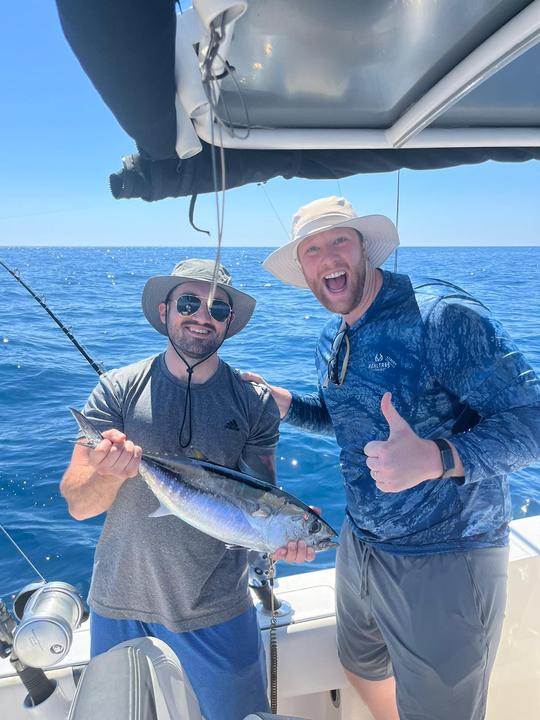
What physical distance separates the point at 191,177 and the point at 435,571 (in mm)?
1736

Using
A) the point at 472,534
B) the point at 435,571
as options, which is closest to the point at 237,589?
the point at 435,571

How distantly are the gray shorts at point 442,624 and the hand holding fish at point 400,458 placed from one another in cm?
54

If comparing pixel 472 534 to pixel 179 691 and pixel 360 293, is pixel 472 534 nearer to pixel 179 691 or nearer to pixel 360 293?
pixel 360 293

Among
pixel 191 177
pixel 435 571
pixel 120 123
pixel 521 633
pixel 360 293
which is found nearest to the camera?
pixel 120 123

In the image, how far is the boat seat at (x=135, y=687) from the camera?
112cm

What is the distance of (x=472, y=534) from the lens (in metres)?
2.00

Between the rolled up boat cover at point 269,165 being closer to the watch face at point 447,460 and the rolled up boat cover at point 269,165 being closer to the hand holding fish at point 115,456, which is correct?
the hand holding fish at point 115,456

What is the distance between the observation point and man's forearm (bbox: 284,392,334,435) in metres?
2.62

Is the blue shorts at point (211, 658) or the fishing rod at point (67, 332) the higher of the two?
the fishing rod at point (67, 332)

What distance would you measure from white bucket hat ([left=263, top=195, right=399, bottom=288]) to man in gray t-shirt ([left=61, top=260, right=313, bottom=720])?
415 mm

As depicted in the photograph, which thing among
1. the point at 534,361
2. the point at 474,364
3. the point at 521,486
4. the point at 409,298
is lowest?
the point at 521,486

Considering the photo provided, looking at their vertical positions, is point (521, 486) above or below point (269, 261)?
below

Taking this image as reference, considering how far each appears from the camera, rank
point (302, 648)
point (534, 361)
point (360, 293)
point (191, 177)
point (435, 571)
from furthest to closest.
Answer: point (534, 361) → point (302, 648) → point (360, 293) → point (435, 571) → point (191, 177)

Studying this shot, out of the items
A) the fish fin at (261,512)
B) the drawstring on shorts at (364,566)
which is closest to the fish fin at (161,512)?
the fish fin at (261,512)
